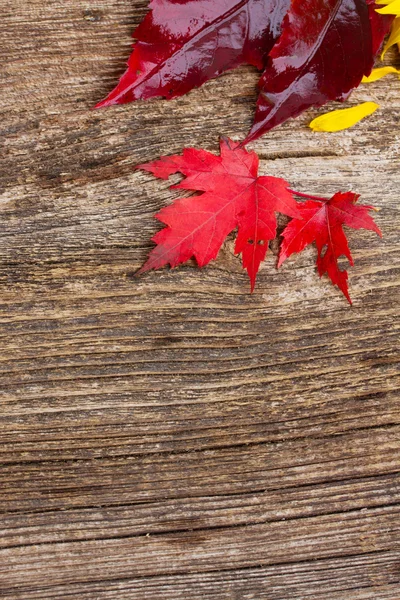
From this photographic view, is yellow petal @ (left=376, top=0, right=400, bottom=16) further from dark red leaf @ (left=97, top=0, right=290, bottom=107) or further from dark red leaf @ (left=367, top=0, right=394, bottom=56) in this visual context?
dark red leaf @ (left=97, top=0, right=290, bottom=107)

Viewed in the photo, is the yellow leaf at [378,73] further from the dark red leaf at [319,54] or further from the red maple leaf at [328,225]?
the red maple leaf at [328,225]

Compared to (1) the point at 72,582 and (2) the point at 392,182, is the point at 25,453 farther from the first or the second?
(2) the point at 392,182

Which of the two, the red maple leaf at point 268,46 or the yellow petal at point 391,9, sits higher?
the yellow petal at point 391,9

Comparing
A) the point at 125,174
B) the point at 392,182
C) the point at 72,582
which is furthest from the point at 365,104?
the point at 72,582

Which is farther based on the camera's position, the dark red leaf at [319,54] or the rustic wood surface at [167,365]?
the rustic wood surface at [167,365]

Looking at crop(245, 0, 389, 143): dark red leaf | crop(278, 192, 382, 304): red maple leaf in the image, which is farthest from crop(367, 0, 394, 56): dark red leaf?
crop(278, 192, 382, 304): red maple leaf

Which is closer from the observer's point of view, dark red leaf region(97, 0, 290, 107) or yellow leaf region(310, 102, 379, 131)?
→ dark red leaf region(97, 0, 290, 107)

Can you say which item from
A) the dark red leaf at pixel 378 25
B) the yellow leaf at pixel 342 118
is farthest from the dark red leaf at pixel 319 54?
the yellow leaf at pixel 342 118
